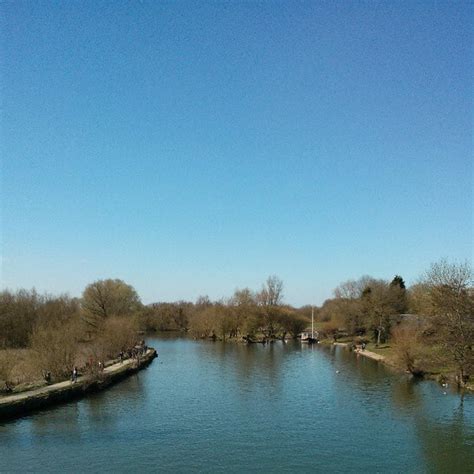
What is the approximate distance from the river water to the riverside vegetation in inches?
141

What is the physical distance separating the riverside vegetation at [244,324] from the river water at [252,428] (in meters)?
3.57

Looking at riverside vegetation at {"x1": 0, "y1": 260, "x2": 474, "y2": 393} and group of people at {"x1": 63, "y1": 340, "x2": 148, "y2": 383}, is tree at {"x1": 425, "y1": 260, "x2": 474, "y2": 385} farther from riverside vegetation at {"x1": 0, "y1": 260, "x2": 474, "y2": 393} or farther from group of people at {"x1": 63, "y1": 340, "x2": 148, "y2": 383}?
group of people at {"x1": 63, "y1": 340, "x2": 148, "y2": 383}

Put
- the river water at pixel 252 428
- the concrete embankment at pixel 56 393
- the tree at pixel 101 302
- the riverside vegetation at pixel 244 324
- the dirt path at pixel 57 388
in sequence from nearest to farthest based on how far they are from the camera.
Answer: the river water at pixel 252 428
the concrete embankment at pixel 56 393
the dirt path at pixel 57 388
the riverside vegetation at pixel 244 324
the tree at pixel 101 302

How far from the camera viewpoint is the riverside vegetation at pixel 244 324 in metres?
32.7

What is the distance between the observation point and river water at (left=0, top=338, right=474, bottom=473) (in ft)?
64.8

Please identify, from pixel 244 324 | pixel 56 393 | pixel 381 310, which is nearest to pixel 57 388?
pixel 56 393

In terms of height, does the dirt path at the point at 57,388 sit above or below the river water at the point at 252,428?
above

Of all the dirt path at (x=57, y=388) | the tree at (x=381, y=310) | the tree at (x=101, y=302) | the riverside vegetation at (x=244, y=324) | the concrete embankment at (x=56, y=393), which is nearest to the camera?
the concrete embankment at (x=56, y=393)

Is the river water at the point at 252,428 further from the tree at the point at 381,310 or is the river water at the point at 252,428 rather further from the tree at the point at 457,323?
the tree at the point at 381,310

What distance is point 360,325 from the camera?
7306 cm

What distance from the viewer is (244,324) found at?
265 feet

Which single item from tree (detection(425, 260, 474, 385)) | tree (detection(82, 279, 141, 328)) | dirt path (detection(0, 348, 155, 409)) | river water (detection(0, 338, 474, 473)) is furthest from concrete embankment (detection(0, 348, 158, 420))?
tree (detection(82, 279, 141, 328))

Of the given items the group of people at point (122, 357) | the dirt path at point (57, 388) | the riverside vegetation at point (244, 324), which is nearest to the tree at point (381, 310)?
the riverside vegetation at point (244, 324)

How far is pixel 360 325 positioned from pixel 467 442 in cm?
5111
